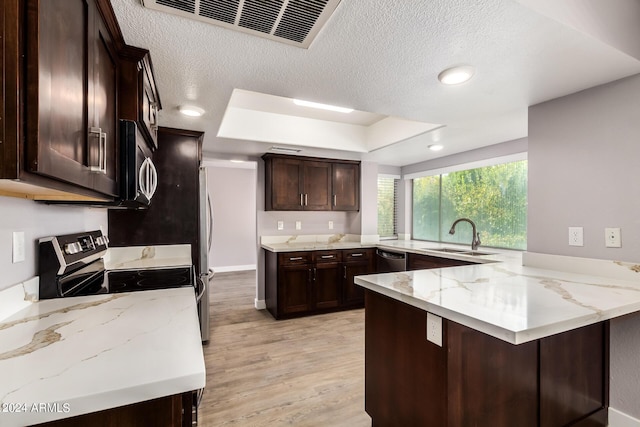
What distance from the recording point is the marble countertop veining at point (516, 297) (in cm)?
112

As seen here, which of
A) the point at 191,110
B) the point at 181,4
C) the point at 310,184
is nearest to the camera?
the point at 181,4

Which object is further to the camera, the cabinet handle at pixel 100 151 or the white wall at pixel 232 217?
the white wall at pixel 232 217

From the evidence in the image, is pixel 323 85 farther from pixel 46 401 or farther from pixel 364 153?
pixel 364 153

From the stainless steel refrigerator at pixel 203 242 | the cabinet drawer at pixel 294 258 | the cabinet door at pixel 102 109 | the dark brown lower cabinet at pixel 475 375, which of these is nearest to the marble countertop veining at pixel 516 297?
the dark brown lower cabinet at pixel 475 375

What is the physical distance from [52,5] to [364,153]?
356 cm

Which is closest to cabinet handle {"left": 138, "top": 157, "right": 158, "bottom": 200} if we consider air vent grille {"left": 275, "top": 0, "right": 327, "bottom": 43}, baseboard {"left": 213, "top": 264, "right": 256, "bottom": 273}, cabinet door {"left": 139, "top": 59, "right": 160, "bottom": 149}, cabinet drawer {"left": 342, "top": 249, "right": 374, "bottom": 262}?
cabinet door {"left": 139, "top": 59, "right": 160, "bottom": 149}

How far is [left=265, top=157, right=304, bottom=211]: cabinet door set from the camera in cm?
393

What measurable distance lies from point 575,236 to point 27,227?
313 cm

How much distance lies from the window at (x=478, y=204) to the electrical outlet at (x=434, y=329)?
2785 millimetres

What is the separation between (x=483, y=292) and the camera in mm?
1515

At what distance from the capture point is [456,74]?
69.4 inches

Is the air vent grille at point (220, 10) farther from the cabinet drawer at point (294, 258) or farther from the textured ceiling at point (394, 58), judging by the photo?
the cabinet drawer at point (294, 258)

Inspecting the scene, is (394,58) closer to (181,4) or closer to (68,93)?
(181,4)

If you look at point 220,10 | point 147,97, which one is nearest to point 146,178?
point 147,97
